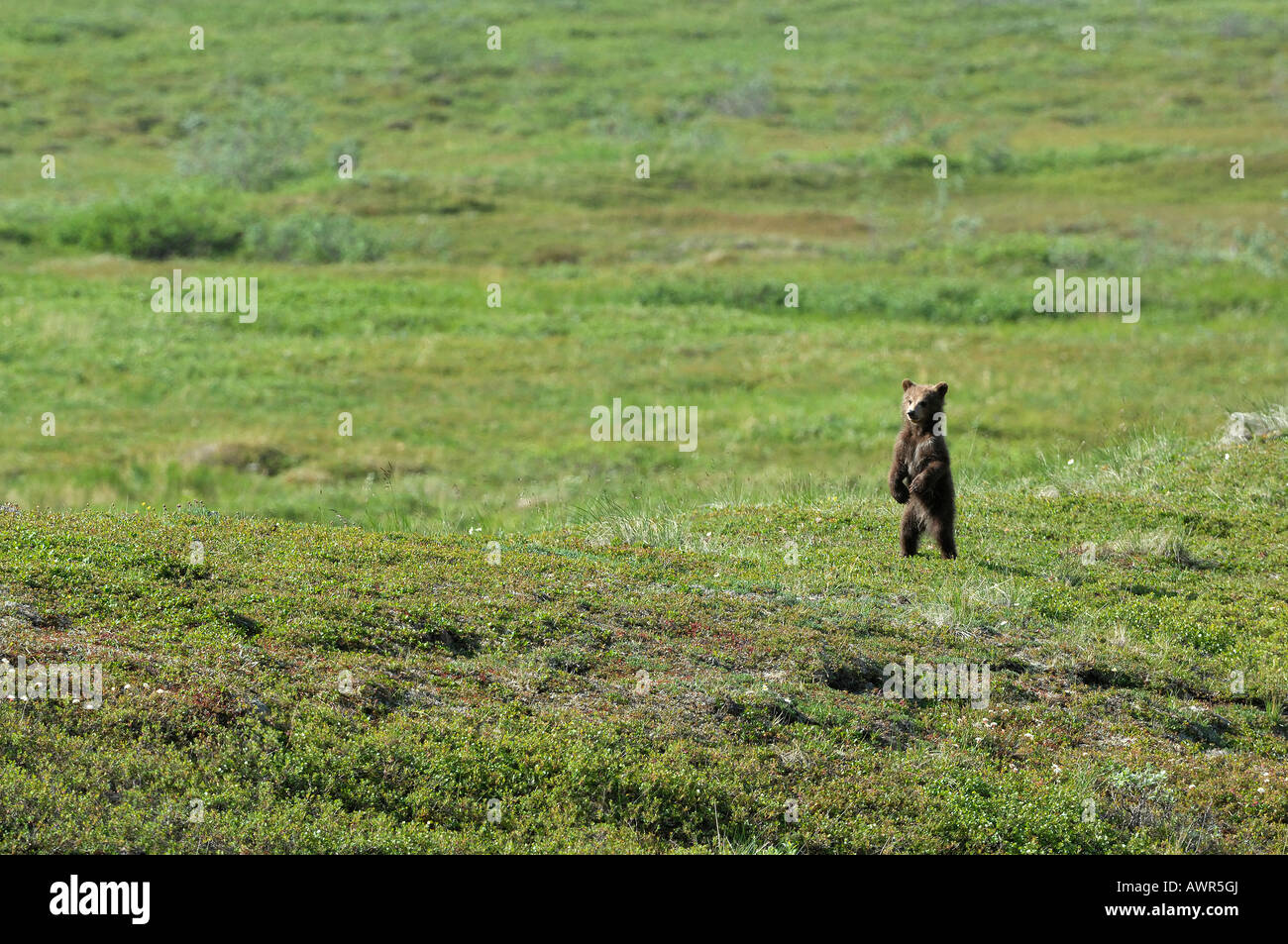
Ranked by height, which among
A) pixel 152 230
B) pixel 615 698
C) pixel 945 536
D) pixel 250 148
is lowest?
→ pixel 615 698

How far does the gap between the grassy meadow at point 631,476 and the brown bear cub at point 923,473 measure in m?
0.39

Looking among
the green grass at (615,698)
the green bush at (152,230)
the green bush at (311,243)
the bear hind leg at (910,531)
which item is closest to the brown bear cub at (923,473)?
the bear hind leg at (910,531)

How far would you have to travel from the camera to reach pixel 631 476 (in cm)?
2717

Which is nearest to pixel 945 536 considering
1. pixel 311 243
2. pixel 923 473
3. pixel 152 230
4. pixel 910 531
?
pixel 910 531

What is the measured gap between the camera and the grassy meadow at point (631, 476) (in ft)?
28.8

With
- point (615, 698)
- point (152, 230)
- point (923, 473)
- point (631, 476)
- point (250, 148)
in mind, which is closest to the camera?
point (615, 698)

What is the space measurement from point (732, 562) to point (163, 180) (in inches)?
2453

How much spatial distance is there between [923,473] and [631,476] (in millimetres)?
13841

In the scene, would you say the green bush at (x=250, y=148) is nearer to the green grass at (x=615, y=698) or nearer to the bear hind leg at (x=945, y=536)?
the green grass at (x=615, y=698)

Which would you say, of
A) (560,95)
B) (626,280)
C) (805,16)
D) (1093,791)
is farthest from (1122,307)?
(805,16)

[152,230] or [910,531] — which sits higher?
[152,230]

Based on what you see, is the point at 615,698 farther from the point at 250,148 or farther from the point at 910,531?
the point at 250,148

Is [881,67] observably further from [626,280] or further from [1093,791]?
[1093,791]

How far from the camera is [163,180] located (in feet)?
224
